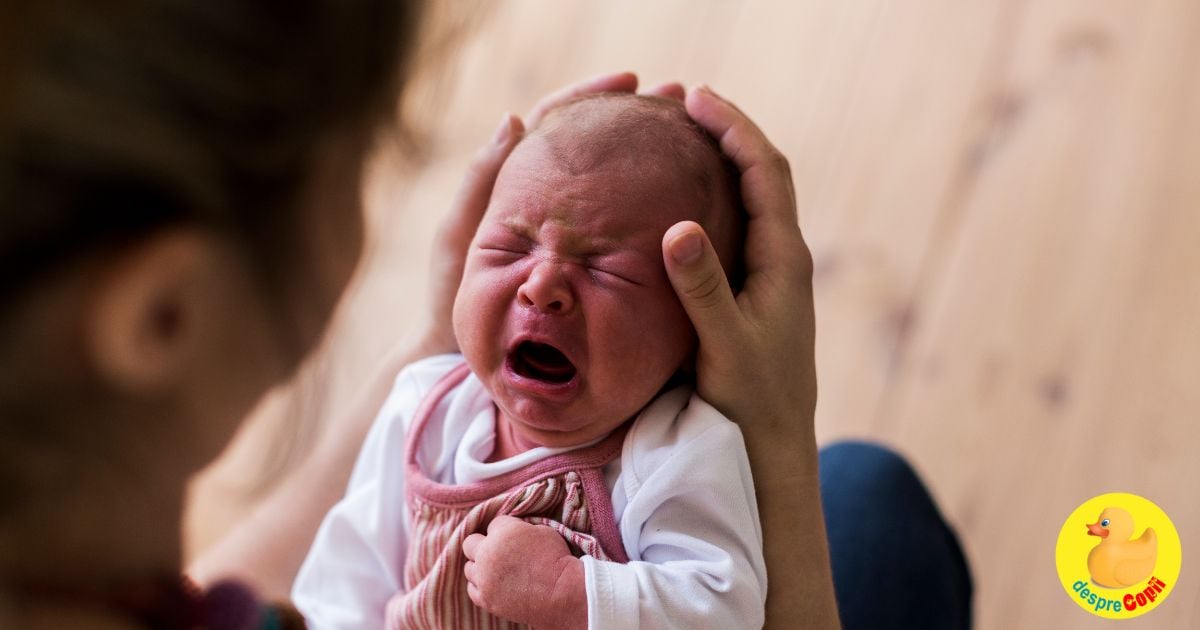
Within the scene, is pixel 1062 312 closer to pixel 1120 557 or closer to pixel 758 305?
pixel 1120 557

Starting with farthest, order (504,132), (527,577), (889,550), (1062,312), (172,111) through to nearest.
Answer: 1. (1062,312)
2. (889,550)
3. (504,132)
4. (527,577)
5. (172,111)

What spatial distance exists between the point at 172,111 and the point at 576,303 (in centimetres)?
40

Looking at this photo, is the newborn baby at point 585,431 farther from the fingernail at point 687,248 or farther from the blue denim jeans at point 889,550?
the blue denim jeans at point 889,550

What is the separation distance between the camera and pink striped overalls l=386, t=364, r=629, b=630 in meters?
0.82

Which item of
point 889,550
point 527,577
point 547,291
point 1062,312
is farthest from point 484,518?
point 1062,312

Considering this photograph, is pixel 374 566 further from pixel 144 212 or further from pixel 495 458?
pixel 144 212

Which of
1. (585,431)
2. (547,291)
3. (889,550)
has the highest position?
(547,291)

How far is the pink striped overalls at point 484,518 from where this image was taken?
0.82 m

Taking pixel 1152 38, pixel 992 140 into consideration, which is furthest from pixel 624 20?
pixel 1152 38

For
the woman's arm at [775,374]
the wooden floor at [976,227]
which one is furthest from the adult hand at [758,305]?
the wooden floor at [976,227]

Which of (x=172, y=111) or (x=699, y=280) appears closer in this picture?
(x=172, y=111)

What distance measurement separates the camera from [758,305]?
863 millimetres

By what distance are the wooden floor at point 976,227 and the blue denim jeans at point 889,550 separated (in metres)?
0.40

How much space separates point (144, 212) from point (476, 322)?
15.2 inches
